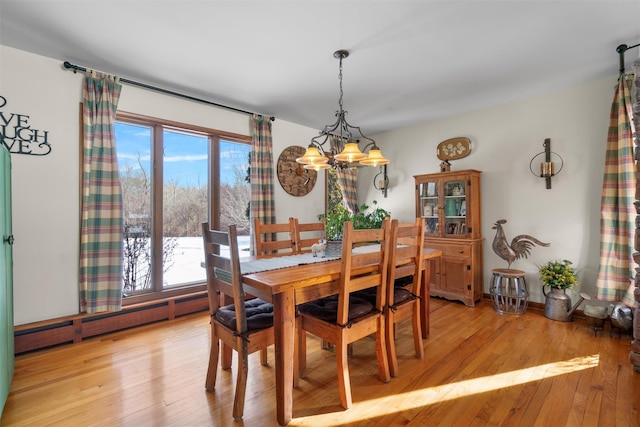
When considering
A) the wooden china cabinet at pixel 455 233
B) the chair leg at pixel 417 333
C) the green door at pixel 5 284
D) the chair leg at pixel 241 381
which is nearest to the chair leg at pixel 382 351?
the chair leg at pixel 417 333

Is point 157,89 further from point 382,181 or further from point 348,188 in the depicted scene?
point 382,181

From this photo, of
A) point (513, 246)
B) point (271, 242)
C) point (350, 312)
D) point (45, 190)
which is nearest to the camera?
point (350, 312)

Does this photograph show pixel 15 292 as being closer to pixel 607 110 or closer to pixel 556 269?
pixel 556 269

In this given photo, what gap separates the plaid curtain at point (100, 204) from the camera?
103 inches

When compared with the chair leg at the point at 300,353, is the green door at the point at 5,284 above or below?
above

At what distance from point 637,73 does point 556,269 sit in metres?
1.87

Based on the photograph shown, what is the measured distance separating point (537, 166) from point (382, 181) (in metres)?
2.05

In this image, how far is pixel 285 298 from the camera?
1.59 metres

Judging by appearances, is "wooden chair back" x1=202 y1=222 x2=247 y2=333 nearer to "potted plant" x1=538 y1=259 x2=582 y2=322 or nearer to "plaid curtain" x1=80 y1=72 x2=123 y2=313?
"plaid curtain" x1=80 y1=72 x2=123 y2=313

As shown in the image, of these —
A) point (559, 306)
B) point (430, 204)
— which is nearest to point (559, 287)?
point (559, 306)

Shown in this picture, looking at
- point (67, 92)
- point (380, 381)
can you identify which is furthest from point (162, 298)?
point (380, 381)

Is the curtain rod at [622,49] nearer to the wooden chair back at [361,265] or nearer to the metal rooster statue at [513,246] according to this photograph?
the metal rooster statue at [513,246]

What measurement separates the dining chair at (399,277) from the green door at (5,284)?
2257mm

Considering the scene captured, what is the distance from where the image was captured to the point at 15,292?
7.83 feet
